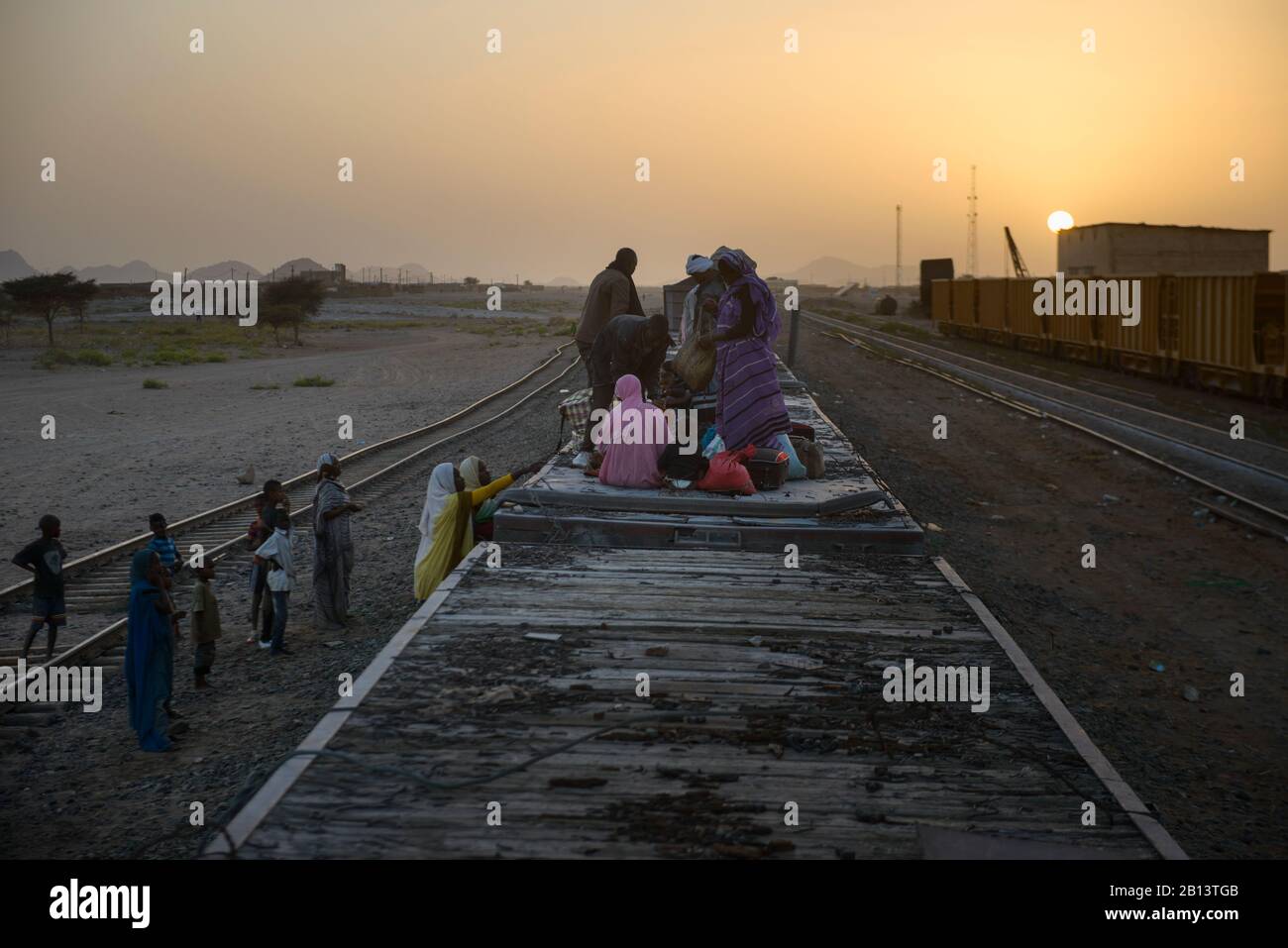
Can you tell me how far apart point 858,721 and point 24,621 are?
843 cm

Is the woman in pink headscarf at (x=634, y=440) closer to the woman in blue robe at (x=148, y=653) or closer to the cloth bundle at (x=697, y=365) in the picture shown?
the cloth bundle at (x=697, y=365)

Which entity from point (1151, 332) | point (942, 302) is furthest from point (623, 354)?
point (942, 302)

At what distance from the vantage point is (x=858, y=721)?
513cm

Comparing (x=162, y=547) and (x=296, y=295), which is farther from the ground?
(x=296, y=295)

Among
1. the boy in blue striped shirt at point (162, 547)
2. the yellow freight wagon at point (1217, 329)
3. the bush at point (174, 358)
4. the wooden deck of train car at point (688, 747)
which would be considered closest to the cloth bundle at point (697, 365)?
Answer: the wooden deck of train car at point (688, 747)

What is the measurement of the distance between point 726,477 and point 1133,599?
4.99 m

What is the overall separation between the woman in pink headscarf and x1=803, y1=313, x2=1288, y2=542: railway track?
26.2ft

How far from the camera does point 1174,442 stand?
1927 cm

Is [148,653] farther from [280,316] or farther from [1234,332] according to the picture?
[280,316]

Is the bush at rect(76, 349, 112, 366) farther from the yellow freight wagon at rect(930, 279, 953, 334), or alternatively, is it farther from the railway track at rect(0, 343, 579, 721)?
the yellow freight wagon at rect(930, 279, 953, 334)

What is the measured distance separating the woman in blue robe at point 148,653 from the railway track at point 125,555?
3.83 feet

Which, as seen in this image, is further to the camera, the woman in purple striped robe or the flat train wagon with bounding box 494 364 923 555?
the woman in purple striped robe

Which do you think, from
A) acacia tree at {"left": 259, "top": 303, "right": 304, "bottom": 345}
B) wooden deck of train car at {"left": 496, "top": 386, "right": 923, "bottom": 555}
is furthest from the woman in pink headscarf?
acacia tree at {"left": 259, "top": 303, "right": 304, "bottom": 345}

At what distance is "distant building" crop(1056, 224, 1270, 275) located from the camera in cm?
5241
